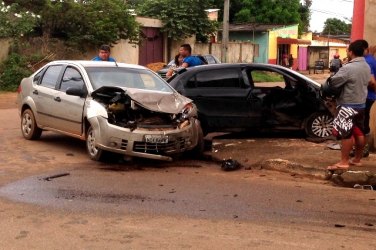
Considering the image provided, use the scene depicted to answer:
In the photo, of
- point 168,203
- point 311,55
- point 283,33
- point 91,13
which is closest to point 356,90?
point 168,203

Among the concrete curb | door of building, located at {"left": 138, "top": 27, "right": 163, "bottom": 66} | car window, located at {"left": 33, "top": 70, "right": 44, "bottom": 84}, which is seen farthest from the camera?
door of building, located at {"left": 138, "top": 27, "right": 163, "bottom": 66}

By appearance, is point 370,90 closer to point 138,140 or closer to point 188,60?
point 138,140

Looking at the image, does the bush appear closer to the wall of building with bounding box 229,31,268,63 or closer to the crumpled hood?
the crumpled hood

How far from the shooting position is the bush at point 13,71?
21672 millimetres

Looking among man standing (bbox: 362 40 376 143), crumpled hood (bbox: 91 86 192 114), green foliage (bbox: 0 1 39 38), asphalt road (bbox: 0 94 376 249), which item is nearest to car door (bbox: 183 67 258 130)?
crumpled hood (bbox: 91 86 192 114)

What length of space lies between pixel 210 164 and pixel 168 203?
8.47 ft

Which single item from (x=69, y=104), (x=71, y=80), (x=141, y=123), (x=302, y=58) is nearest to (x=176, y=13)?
(x=302, y=58)

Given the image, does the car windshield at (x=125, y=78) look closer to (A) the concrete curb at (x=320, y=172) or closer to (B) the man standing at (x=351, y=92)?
(A) the concrete curb at (x=320, y=172)

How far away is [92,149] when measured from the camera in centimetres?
852

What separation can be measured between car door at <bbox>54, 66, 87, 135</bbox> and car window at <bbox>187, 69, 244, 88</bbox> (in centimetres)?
204

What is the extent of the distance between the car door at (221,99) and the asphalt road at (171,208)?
1342mm

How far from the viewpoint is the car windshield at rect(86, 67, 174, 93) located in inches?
358

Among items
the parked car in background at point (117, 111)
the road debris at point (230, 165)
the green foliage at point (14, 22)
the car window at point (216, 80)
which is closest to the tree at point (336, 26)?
the green foliage at point (14, 22)

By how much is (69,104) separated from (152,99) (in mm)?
1603
